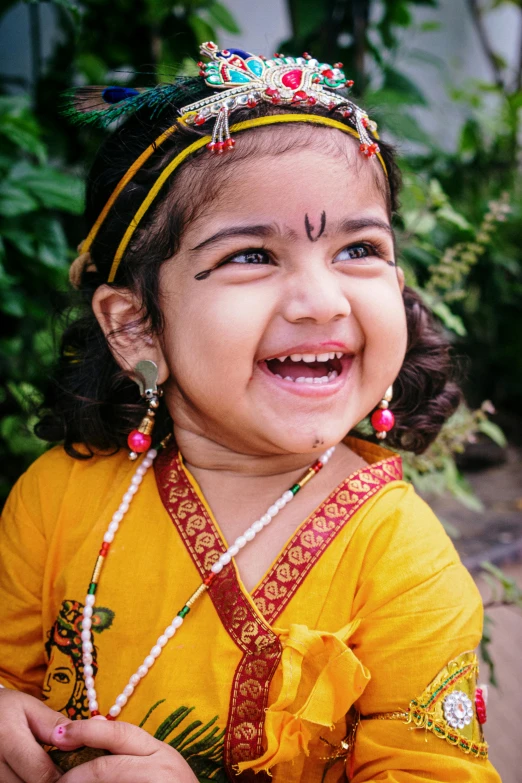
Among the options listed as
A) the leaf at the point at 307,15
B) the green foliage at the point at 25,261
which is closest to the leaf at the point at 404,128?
the leaf at the point at 307,15

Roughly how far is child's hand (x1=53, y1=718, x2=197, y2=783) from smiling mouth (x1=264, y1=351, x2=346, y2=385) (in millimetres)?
689

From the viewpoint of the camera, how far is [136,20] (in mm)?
3182

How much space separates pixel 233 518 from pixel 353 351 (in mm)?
434

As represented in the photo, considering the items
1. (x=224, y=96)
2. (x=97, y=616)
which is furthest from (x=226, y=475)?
(x=224, y=96)

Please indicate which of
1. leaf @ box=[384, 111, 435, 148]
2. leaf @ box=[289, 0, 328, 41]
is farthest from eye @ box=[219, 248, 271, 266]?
leaf @ box=[289, 0, 328, 41]

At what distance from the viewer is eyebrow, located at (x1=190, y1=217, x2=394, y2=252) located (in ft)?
4.38

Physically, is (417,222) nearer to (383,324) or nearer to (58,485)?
(383,324)

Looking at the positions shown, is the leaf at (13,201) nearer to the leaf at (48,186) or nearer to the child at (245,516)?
the leaf at (48,186)

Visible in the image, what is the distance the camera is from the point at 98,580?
1.56 m

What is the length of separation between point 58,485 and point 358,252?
0.86 metres

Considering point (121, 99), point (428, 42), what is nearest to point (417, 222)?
point (121, 99)

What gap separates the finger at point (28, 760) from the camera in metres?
1.33

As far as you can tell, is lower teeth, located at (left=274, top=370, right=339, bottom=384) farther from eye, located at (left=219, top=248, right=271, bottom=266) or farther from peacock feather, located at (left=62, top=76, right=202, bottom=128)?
peacock feather, located at (left=62, top=76, right=202, bottom=128)

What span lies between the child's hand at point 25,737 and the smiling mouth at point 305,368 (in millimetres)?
756
